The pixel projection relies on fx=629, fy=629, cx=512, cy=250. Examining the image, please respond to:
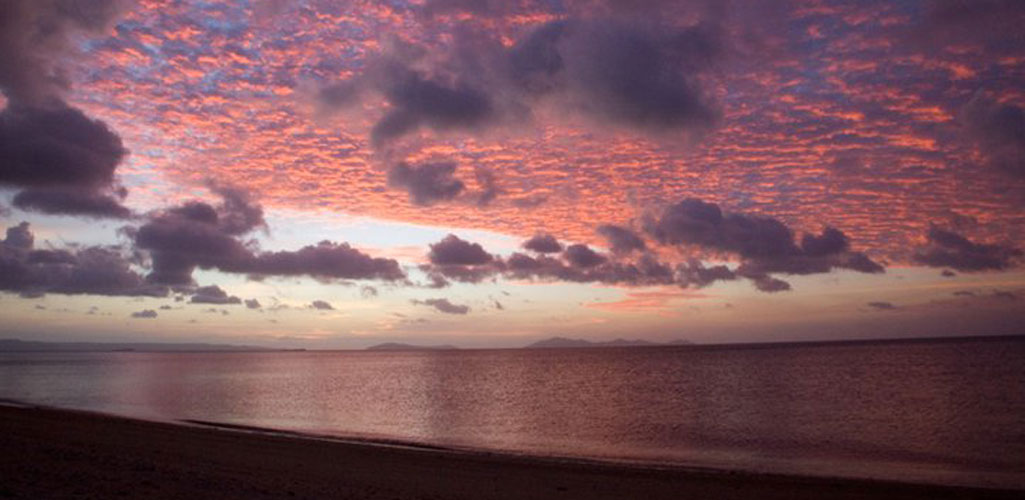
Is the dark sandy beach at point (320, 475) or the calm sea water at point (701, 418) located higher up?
the dark sandy beach at point (320, 475)

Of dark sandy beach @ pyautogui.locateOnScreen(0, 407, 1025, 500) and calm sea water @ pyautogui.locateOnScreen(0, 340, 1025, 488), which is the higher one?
dark sandy beach @ pyautogui.locateOnScreen(0, 407, 1025, 500)

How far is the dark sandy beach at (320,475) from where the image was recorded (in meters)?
15.0

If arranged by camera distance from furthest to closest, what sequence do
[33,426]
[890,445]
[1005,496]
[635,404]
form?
Result: [635,404], [890,445], [33,426], [1005,496]

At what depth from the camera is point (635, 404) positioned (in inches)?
2223

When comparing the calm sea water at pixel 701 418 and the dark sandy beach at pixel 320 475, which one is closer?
the dark sandy beach at pixel 320 475

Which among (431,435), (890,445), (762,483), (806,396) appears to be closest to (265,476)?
(762,483)

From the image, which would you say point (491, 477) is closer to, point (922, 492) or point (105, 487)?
point (105, 487)

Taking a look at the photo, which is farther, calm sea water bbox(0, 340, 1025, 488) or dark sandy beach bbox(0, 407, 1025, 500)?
calm sea water bbox(0, 340, 1025, 488)

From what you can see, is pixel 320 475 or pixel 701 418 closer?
pixel 320 475

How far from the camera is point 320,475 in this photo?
19359mm

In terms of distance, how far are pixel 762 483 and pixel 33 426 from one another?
99.5 feet

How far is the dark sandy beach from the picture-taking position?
592 inches

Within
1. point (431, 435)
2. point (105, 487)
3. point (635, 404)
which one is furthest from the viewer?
point (635, 404)

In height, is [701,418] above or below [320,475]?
below
